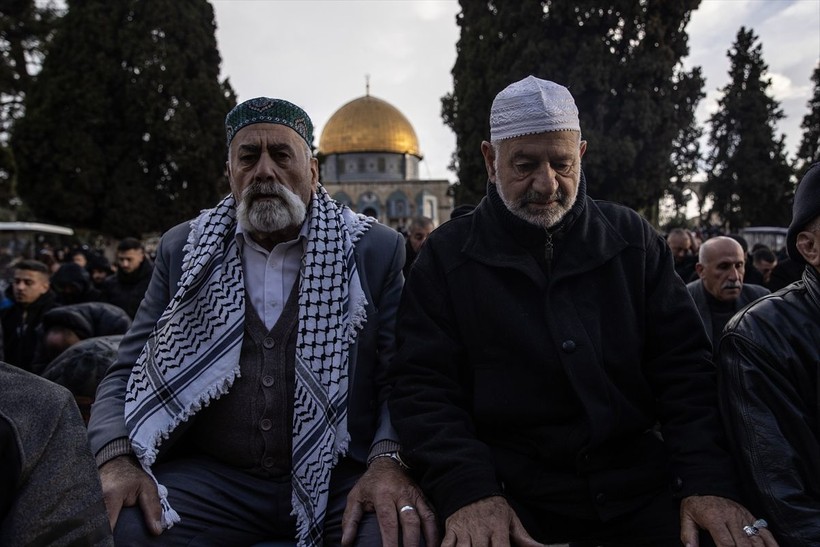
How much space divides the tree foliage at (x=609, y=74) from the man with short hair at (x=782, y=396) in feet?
52.8

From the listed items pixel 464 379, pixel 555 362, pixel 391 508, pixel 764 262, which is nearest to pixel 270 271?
pixel 464 379

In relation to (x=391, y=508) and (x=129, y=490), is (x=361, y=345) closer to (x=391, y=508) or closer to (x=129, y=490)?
(x=391, y=508)

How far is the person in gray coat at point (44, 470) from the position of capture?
3.53 ft

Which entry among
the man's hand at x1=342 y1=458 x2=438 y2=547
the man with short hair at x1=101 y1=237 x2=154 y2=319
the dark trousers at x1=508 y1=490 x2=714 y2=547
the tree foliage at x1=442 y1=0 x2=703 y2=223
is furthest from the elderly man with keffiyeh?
the tree foliage at x1=442 y1=0 x2=703 y2=223

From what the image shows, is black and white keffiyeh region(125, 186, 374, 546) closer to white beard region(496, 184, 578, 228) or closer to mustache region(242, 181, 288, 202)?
mustache region(242, 181, 288, 202)

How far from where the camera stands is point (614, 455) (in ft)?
7.14

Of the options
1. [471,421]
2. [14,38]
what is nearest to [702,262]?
[471,421]

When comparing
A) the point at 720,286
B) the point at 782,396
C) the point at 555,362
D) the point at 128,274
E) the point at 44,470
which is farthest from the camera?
the point at 128,274

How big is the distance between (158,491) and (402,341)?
94cm

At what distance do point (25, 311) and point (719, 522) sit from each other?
18.7 feet

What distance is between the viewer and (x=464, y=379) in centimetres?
232

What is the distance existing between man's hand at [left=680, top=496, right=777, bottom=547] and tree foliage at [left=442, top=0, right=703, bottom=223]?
643 inches

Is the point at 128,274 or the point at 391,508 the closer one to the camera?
the point at 391,508

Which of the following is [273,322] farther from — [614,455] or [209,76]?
[209,76]
